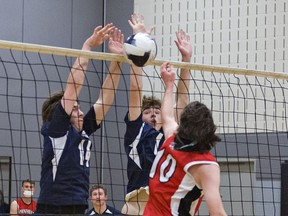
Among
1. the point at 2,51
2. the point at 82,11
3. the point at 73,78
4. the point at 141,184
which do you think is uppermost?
the point at 82,11

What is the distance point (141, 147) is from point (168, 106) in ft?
2.86

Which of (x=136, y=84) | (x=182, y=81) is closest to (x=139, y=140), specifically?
(x=136, y=84)

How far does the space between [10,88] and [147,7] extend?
2782mm

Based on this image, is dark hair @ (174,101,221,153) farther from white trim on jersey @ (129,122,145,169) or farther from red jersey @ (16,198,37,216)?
red jersey @ (16,198,37,216)

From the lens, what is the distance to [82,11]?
13766 mm

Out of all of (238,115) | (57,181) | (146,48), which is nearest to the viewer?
(57,181)

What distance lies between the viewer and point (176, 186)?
4.47m

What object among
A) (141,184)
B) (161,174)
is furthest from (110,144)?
(161,174)

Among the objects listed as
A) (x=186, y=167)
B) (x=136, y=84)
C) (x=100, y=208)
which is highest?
(x=136, y=84)

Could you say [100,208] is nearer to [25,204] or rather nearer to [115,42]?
[25,204]

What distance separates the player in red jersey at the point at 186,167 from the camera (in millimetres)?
4406

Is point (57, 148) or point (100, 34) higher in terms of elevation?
point (100, 34)

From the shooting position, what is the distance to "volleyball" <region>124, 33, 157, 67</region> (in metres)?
5.61

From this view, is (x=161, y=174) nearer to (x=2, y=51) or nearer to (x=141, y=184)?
(x=141, y=184)
